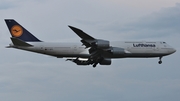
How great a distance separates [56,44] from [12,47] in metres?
7.03

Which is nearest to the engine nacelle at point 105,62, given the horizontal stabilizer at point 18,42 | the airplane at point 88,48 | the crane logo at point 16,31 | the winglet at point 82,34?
the airplane at point 88,48

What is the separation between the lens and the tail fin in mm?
79438

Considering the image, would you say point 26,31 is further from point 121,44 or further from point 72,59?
point 121,44

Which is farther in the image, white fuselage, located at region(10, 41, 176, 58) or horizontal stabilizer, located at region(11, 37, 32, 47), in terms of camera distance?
white fuselage, located at region(10, 41, 176, 58)

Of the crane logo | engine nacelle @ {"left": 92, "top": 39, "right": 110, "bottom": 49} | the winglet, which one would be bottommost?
engine nacelle @ {"left": 92, "top": 39, "right": 110, "bottom": 49}

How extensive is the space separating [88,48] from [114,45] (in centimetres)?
432

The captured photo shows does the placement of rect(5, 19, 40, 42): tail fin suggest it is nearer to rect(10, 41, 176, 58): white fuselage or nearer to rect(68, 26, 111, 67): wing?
rect(10, 41, 176, 58): white fuselage

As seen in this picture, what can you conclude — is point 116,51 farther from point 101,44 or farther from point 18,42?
point 18,42

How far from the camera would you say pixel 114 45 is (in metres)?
79.3

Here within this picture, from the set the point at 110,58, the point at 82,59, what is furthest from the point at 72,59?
the point at 110,58

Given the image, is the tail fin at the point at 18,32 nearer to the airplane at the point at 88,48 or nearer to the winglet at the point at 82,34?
the airplane at the point at 88,48

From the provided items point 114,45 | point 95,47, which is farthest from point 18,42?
point 114,45

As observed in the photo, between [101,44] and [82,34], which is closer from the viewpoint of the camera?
[82,34]

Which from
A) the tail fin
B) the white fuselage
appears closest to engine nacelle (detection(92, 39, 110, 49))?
the white fuselage
